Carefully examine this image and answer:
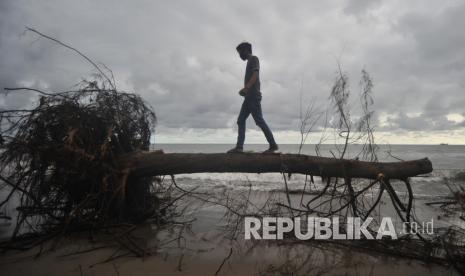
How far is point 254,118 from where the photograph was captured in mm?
5078

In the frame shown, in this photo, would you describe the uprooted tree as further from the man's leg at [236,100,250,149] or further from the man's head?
the man's head

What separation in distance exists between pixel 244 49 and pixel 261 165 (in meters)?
2.38

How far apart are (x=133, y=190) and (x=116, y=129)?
1.15m

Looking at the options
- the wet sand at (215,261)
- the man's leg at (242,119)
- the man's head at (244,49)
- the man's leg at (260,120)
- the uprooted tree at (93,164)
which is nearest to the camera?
the wet sand at (215,261)

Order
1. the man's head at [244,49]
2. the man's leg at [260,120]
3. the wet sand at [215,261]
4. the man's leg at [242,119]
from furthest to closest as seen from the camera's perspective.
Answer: the man's head at [244,49], the man's leg at [242,119], the man's leg at [260,120], the wet sand at [215,261]

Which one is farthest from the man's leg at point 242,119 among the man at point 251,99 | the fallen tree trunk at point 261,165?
the fallen tree trunk at point 261,165

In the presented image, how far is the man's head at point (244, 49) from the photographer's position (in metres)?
5.25

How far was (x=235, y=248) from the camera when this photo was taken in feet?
12.2

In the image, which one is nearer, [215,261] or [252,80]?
[215,261]

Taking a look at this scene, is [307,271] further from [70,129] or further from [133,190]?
[70,129]

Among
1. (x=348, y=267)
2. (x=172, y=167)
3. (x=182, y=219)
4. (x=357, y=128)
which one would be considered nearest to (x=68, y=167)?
(x=172, y=167)

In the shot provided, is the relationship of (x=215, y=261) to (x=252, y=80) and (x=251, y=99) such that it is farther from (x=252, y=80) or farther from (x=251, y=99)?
(x=252, y=80)

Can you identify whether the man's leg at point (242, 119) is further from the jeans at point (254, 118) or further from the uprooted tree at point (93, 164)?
the uprooted tree at point (93, 164)

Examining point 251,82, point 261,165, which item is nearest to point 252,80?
point 251,82
